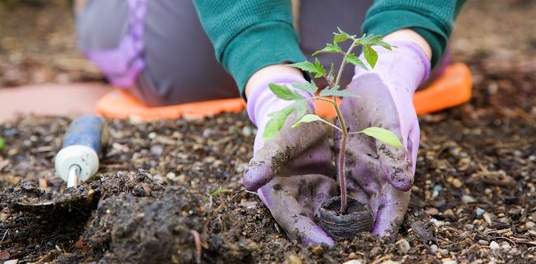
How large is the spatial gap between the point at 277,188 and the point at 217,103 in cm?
86

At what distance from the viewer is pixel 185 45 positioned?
1.93 m

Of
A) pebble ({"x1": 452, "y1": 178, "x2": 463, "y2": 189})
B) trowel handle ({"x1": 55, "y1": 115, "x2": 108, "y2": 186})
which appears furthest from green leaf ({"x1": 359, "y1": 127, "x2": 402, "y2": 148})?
trowel handle ({"x1": 55, "y1": 115, "x2": 108, "y2": 186})

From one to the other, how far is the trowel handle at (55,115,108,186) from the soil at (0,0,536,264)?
5 centimetres

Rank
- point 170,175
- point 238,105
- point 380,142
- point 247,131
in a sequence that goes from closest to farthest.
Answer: point 380,142 < point 170,175 < point 247,131 < point 238,105

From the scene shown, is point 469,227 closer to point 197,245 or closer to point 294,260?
point 294,260

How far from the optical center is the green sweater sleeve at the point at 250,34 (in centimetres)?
131

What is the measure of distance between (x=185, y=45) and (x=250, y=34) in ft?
2.02

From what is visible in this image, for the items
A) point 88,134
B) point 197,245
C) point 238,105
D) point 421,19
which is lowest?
point 238,105

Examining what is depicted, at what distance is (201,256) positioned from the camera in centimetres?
91

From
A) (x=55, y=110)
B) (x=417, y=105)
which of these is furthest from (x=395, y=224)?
(x=55, y=110)

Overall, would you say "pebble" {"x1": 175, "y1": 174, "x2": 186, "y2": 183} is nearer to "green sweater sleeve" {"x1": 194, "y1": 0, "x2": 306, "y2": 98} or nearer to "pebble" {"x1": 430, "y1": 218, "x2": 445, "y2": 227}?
"green sweater sleeve" {"x1": 194, "y1": 0, "x2": 306, "y2": 98}

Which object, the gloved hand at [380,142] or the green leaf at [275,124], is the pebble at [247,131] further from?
the green leaf at [275,124]

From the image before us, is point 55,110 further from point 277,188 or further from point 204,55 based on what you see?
point 277,188

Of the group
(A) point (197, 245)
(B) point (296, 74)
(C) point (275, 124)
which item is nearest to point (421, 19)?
(B) point (296, 74)
